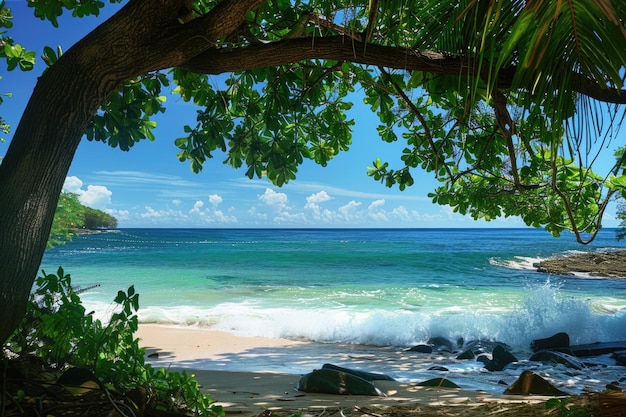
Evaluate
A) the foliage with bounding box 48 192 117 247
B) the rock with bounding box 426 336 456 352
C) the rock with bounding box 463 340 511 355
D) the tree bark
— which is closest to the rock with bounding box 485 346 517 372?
the rock with bounding box 463 340 511 355

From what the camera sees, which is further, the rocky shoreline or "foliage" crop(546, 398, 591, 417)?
the rocky shoreline

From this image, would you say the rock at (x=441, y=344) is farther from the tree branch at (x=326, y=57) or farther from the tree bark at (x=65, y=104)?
the tree bark at (x=65, y=104)

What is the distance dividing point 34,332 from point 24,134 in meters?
0.90

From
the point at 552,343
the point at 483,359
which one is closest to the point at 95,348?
the point at 483,359

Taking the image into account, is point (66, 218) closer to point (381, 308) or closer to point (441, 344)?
point (381, 308)

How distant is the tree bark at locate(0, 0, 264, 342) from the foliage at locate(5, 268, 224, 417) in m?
0.39

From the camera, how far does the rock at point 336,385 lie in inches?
164

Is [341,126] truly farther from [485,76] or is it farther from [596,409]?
[596,409]

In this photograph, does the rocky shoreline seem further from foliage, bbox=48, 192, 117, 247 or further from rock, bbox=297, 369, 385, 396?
rock, bbox=297, 369, 385, 396

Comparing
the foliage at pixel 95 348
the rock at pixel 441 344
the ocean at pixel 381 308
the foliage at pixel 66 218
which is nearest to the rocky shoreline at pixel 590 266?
the ocean at pixel 381 308

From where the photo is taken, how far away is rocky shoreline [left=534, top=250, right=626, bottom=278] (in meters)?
25.1

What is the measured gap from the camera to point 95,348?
2289mm

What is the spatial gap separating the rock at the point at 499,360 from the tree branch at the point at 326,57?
5.23 m

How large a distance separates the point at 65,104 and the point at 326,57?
1217 millimetres
